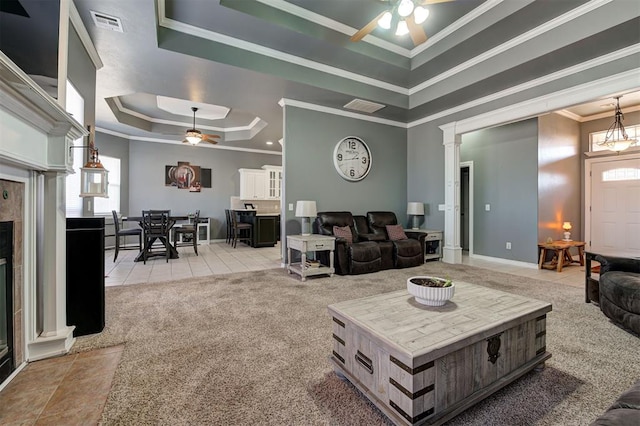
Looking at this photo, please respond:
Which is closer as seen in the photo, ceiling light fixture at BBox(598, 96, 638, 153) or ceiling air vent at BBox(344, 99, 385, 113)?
ceiling air vent at BBox(344, 99, 385, 113)

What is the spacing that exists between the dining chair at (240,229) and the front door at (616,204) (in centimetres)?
743

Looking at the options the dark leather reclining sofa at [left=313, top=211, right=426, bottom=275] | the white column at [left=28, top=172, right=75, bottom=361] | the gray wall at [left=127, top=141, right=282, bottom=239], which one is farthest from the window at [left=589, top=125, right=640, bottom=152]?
the white column at [left=28, top=172, right=75, bottom=361]

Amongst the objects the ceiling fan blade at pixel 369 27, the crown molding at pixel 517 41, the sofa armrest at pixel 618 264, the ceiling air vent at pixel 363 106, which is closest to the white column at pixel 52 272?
the ceiling fan blade at pixel 369 27

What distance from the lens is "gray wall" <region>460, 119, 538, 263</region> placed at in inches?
189

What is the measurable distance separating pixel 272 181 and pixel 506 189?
591cm

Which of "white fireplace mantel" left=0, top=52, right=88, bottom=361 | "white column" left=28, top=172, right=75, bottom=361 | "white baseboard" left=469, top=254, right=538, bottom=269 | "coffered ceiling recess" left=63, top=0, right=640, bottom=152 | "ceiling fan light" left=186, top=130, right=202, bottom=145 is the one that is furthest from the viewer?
"ceiling fan light" left=186, top=130, right=202, bottom=145

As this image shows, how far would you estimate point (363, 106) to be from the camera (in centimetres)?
483

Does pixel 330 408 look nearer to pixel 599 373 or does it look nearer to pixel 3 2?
pixel 599 373

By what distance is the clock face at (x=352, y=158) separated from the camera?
504 centimetres

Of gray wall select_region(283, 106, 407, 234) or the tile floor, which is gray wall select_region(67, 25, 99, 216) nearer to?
the tile floor

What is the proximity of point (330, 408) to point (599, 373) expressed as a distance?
1652mm

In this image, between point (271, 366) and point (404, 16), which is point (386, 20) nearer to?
point (404, 16)

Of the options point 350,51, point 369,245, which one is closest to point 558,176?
point 369,245

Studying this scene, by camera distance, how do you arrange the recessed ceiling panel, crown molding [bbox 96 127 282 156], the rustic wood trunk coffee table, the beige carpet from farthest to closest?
crown molding [bbox 96 127 282 156], the recessed ceiling panel, the beige carpet, the rustic wood trunk coffee table
